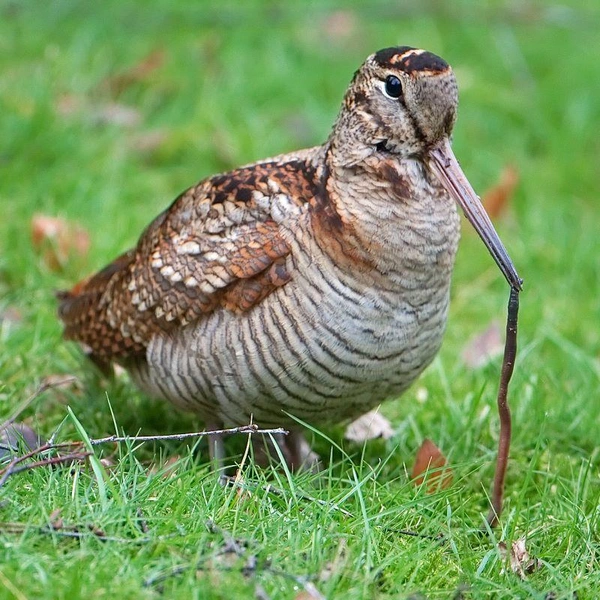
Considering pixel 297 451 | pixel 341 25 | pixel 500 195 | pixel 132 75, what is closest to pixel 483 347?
pixel 297 451

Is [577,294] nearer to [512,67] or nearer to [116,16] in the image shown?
[512,67]

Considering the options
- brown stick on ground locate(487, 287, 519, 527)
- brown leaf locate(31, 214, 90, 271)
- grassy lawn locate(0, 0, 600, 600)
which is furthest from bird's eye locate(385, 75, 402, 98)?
brown leaf locate(31, 214, 90, 271)

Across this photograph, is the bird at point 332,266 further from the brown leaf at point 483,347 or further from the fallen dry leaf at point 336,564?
the brown leaf at point 483,347

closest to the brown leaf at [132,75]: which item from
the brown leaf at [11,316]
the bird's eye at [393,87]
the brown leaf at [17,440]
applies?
the brown leaf at [11,316]

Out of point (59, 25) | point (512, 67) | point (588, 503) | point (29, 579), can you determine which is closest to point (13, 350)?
point (29, 579)

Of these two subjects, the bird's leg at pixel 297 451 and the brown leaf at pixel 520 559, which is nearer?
the brown leaf at pixel 520 559

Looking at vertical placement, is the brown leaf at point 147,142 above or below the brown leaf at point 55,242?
above

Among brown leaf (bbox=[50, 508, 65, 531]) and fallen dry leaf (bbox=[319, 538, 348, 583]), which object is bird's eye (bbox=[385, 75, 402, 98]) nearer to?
fallen dry leaf (bbox=[319, 538, 348, 583])

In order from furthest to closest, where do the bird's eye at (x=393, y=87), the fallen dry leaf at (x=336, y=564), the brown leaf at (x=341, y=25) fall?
the brown leaf at (x=341, y=25)
the bird's eye at (x=393, y=87)
the fallen dry leaf at (x=336, y=564)

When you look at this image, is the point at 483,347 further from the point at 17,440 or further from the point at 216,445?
the point at 17,440
